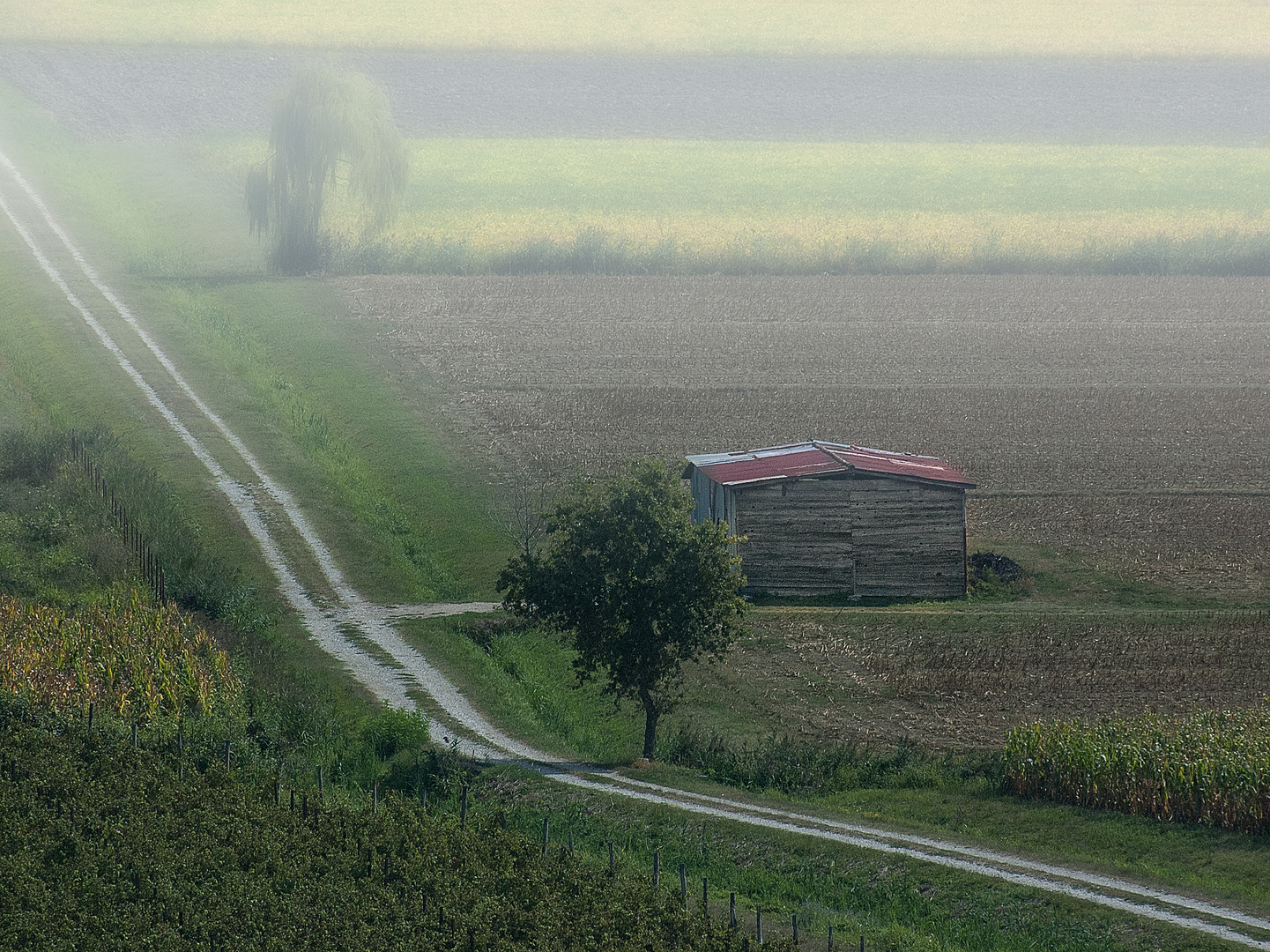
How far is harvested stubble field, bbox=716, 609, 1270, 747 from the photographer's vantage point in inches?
1166

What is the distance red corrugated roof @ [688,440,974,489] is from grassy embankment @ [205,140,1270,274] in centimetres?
3727

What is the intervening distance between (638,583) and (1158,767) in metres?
9.65

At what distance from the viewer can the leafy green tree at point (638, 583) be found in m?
27.6

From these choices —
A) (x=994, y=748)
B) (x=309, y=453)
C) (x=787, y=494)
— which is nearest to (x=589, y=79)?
(x=309, y=453)

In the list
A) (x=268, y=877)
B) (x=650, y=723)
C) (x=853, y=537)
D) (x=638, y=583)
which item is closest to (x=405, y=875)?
(x=268, y=877)

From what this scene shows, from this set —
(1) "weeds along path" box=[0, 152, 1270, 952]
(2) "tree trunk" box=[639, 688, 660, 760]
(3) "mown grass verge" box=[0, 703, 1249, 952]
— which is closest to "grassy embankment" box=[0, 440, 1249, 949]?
(3) "mown grass verge" box=[0, 703, 1249, 952]

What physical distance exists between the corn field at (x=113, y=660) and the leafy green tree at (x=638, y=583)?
637cm

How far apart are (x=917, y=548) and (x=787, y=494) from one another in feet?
12.0

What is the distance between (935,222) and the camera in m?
90.5

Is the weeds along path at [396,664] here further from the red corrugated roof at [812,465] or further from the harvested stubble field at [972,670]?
the red corrugated roof at [812,465]

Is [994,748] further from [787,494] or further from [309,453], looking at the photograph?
[309,453]

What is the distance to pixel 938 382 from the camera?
57156 mm

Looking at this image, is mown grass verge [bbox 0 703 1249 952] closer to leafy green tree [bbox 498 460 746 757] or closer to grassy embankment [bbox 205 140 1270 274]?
leafy green tree [bbox 498 460 746 757]

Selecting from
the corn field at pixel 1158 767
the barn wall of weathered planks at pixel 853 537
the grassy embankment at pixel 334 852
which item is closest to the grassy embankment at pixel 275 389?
the barn wall of weathered planks at pixel 853 537
